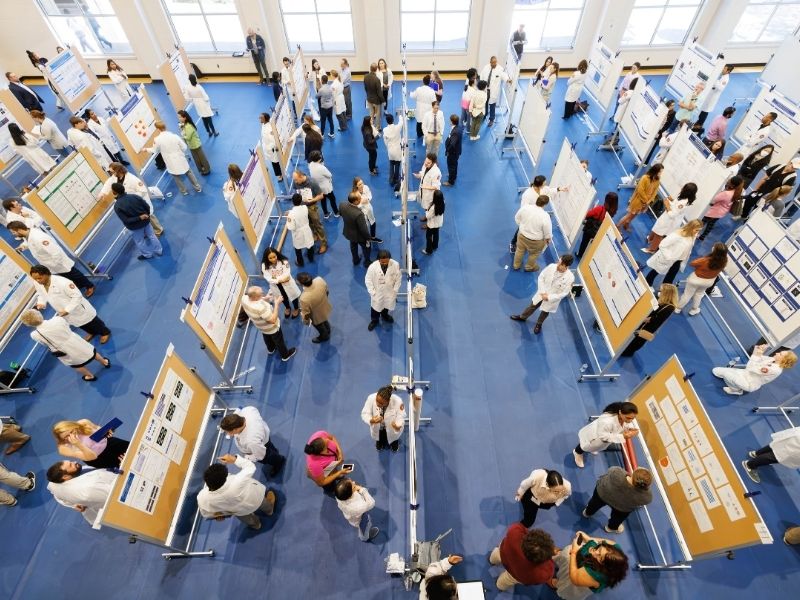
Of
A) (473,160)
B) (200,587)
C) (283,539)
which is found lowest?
(200,587)

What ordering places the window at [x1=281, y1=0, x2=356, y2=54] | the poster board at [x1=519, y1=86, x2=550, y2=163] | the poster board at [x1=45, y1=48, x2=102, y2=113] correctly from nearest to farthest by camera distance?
the poster board at [x1=519, y1=86, x2=550, y2=163]
the poster board at [x1=45, y1=48, x2=102, y2=113]
the window at [x1=281, y1=0, x2=356, y2=54]

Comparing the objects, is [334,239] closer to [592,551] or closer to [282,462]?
[282,462]

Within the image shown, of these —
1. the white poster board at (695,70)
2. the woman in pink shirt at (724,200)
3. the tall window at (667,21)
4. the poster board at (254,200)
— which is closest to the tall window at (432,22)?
the tall window at (667,21)

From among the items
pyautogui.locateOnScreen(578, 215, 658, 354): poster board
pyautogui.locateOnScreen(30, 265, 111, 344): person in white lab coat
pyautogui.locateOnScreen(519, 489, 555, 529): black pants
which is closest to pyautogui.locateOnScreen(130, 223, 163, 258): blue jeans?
pyautogui.locateOnScreen(30, 265, 111, 344): person in white lab coat

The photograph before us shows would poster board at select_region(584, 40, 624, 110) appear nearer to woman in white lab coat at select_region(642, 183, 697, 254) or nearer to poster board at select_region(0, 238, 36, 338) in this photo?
woman in white lab coat at select_region(642, 183, 697, 254)

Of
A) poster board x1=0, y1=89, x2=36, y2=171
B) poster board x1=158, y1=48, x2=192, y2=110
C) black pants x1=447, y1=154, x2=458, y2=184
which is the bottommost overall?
black pants x1=447, y1=154, x2=458, y2=184

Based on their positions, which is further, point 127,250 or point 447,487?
point 127,250

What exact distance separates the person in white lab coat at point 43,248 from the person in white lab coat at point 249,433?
14.0 ft

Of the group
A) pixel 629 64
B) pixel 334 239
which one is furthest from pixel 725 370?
pixel 629 64

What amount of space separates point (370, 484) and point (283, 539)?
1.17 metres

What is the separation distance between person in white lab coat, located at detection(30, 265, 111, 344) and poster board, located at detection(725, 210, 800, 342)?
390 inches

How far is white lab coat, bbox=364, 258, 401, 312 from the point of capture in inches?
230

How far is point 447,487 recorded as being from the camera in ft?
16.8

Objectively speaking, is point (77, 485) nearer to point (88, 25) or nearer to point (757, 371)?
point (757, 371)
